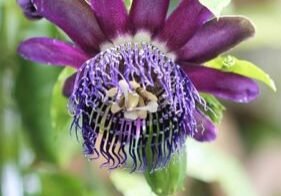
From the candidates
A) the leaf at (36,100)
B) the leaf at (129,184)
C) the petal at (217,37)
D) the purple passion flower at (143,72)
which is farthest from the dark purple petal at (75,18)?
the leaf at (36,100)

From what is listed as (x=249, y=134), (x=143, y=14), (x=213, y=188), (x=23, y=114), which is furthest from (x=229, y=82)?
(x=249, y=134)

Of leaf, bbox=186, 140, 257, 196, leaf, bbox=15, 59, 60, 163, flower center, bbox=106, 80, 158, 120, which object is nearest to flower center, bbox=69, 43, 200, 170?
flower center, bbox=106, 80, 158, 120

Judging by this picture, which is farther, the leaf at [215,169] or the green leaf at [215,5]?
the leaf at [215,169]

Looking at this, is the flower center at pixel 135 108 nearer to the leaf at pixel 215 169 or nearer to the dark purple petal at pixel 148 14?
the dark purple petal at pixel 148 14

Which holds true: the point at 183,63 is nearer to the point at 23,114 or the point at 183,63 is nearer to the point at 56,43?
the point at 56,43

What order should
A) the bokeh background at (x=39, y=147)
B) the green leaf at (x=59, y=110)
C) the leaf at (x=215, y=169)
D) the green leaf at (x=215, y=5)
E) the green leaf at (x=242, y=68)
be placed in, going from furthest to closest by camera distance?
the leaf at (x=215, y=169) → the bokeh background at (x=39, y=147) → the green leaf at (x=59, y=110) → the green leaf at (x=242, y=68) → the green leaf at (x=215, y=5)
